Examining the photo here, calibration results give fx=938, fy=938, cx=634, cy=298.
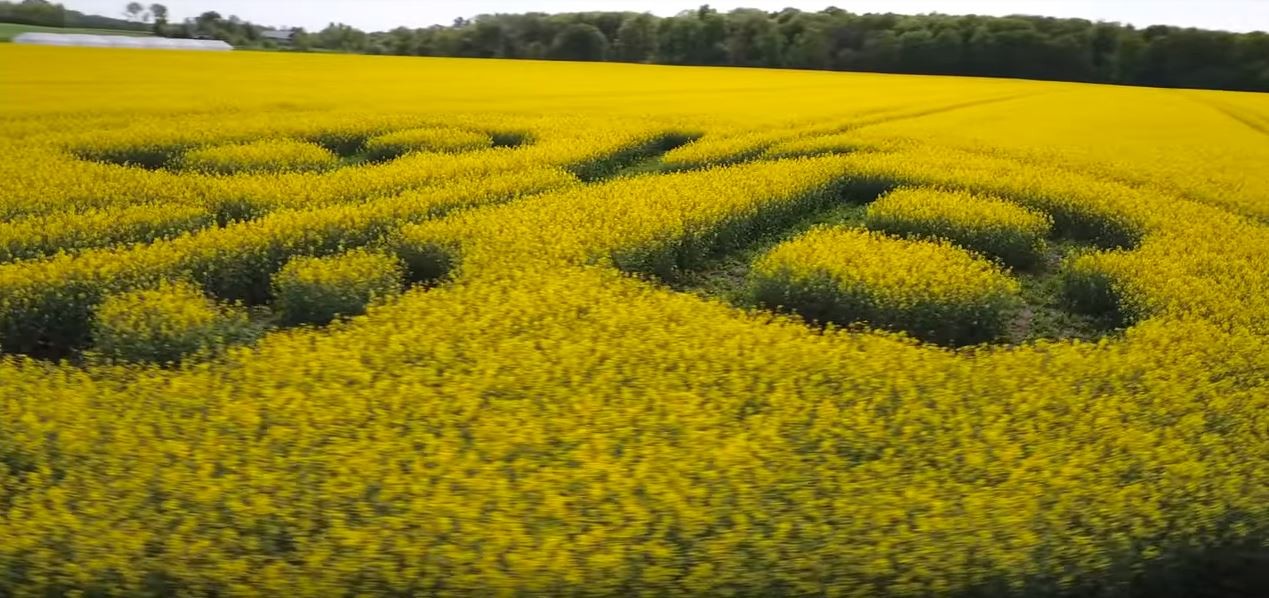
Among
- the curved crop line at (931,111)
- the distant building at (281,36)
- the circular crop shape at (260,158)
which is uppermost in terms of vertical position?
the distant building at (281,36)

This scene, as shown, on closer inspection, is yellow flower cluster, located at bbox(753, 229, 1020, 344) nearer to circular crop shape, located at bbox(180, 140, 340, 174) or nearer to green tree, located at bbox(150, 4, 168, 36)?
circular crop shape, located at bbox(180, 140, 340, 174)

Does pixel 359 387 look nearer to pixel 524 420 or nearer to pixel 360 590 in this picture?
pixel 524 420

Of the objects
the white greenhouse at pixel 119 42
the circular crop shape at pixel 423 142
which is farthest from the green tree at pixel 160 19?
the circular crop shape at pixel 423 142

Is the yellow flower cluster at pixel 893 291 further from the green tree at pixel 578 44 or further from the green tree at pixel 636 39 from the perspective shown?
the green tree at pixel 636 39

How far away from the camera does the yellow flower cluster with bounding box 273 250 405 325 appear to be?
5801mm

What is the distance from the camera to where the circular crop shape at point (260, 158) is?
9.30 metres

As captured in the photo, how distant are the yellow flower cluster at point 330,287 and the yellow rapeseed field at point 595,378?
27 mm

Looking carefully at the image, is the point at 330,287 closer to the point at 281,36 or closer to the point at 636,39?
the point at 281,36

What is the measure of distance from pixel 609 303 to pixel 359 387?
5.73 ft

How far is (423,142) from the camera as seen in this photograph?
11273mm

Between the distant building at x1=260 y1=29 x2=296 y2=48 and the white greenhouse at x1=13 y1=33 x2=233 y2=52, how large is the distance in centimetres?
334

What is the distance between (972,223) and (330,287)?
5.58m

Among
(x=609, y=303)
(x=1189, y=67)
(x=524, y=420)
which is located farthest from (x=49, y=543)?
(x=1189, y=67)

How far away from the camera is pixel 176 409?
4078mm
